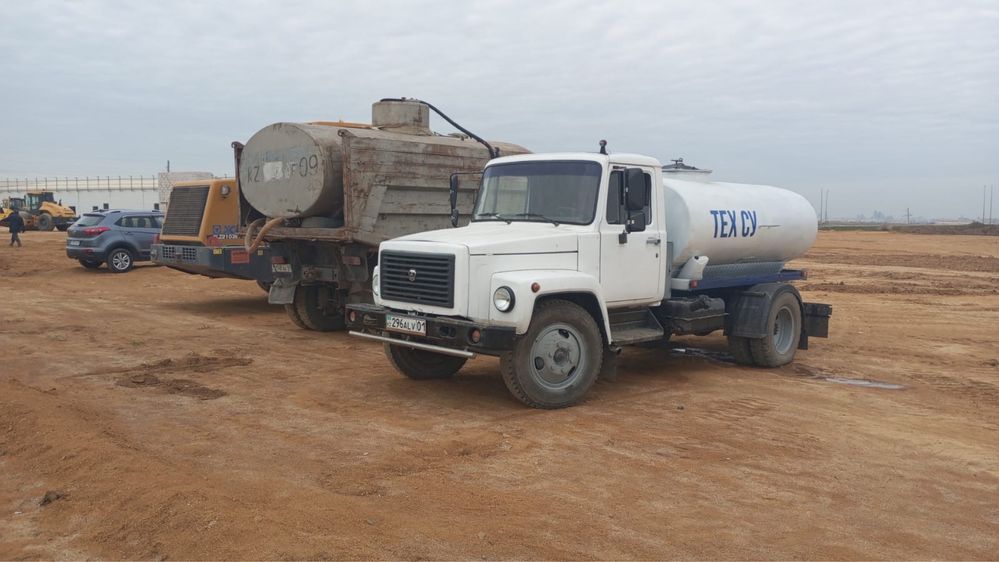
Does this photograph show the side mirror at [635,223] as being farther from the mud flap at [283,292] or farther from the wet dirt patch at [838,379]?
the mud flap at [283,292]

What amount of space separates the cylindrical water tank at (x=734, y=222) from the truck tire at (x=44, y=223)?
4708 cm

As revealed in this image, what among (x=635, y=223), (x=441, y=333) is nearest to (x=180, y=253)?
(x=441, y=333)

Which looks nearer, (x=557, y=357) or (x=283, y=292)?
(x=557, y=357)

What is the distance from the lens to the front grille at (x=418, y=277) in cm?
749

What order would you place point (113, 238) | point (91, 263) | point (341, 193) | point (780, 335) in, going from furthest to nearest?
point (91, 263) → point (113, 238) → point (341, 193) → point (780, 335)

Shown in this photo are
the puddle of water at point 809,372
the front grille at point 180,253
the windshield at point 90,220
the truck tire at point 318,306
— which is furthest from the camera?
the windshield at point 90,220

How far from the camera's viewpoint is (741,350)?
10.4 meters

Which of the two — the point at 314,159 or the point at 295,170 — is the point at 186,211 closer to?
the point at 295,170

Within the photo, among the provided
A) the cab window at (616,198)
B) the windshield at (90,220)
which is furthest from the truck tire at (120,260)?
the cab window at (616,198)

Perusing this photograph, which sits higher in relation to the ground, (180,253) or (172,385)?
(180,253)

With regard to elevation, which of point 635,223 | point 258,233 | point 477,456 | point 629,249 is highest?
point 635,223

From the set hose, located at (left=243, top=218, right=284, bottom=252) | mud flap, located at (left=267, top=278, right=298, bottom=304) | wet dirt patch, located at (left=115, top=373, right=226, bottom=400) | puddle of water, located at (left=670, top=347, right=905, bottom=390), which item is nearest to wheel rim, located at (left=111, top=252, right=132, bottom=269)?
hose, located at (left=243, top=218, right=284, bottom=252)

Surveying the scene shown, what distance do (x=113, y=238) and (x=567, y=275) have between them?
60.2 feet

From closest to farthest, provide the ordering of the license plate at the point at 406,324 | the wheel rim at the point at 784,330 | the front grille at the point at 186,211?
the license plate at the point at 406,324 < the wheel rim at the point at 784,330 < the front grille at the point at 186,211
